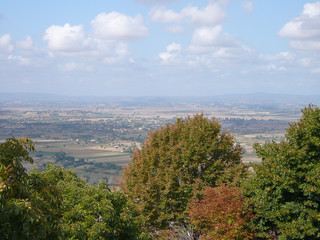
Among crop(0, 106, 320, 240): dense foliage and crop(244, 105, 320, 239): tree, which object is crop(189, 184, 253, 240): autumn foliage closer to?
crop(0, 106, 320, 240): dense foliage

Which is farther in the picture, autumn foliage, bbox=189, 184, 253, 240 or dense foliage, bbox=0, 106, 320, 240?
autumn foliage, bbox=189, 184, 253, 240

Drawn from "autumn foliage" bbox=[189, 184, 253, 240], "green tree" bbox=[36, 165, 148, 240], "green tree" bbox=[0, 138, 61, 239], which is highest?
"green tree" bbox=[0, 138, 61, 239]

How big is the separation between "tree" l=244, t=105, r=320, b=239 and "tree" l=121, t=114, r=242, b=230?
6.52m

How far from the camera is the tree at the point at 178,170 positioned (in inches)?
923

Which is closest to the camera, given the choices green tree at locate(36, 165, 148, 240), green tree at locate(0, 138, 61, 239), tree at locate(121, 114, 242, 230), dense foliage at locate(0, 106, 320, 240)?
green tree at locate(0, 138, 61, 239)

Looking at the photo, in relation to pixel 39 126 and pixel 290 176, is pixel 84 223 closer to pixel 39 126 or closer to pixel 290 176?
pixel 290 176

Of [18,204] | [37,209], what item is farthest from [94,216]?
[18,204]

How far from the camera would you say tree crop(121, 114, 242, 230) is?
23.4 metres

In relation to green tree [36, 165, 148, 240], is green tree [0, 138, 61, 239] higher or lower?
higher

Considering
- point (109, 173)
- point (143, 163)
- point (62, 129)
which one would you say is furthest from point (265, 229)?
point (62, 129)

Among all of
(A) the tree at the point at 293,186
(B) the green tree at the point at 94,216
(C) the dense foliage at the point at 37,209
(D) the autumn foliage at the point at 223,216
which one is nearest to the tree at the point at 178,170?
(D) the autumn foliage at the point at 223,216

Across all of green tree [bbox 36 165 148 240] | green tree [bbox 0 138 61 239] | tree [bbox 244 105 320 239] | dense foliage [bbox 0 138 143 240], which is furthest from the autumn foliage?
green tree [bbox 0 138 61 239]

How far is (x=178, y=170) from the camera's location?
23.8 m

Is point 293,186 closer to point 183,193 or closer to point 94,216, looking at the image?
point 94,216
